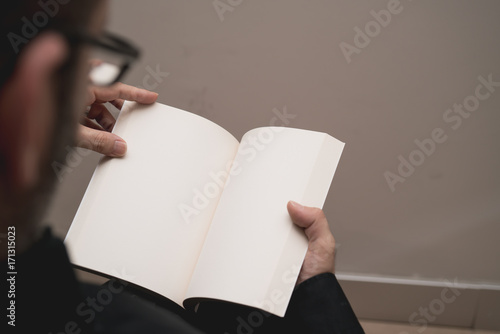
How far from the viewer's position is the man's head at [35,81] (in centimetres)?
31

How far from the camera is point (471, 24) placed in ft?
3.25

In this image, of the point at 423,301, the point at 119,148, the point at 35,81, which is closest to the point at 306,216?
the point at 119,148

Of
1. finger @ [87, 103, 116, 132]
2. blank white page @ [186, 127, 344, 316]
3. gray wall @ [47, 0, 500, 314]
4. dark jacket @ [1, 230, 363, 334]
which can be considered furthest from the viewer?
gray wall @ [47, 0, 500, 314]

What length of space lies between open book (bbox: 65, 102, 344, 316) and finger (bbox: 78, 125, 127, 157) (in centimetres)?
2

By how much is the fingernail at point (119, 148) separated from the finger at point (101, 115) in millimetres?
209

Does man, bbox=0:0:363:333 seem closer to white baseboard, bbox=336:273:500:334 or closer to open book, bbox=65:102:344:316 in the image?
open book, bbox=65:102:344:316

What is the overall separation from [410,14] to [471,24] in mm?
159

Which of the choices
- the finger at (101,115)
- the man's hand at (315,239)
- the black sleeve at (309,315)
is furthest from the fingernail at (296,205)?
the finger at (101,115)

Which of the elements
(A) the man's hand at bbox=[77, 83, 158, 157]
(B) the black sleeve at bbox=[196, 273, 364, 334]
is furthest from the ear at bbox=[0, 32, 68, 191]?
(B) the black sleeve at bbox=[196, 273, 364, 334]

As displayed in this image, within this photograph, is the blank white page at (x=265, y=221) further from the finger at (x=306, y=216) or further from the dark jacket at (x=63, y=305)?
the dark jacket at (x=63, y=305)

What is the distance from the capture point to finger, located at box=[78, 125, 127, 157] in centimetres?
72

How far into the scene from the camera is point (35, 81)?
31cm

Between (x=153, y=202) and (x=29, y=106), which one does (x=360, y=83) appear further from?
(x=29, y=106)

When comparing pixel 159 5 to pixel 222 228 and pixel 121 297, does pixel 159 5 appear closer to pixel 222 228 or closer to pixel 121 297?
pixel 222 228
